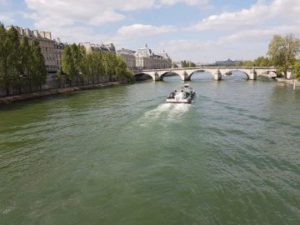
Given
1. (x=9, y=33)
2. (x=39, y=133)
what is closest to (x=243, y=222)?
(x=39, y=133)

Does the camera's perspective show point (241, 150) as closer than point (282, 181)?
No

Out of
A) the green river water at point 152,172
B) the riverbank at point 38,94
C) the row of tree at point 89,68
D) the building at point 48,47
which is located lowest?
the green river water at point 152,172

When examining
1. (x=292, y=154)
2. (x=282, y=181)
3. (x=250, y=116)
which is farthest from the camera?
(x=250, y=116)

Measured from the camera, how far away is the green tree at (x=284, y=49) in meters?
94.0

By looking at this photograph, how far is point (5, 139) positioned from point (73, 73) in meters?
52.4

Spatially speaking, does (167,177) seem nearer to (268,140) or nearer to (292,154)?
(292,154)

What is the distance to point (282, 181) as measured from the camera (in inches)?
673

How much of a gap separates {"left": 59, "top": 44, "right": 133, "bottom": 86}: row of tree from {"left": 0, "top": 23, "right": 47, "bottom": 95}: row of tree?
42.2 ft

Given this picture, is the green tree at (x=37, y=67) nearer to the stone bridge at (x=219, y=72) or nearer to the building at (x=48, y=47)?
the building at (x=48, y=47)

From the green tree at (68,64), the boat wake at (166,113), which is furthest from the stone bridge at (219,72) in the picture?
the boat wake at (166,113)

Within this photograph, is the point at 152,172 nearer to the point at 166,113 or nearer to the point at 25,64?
the point at 166,113

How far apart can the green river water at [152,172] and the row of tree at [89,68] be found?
4569 centimetres

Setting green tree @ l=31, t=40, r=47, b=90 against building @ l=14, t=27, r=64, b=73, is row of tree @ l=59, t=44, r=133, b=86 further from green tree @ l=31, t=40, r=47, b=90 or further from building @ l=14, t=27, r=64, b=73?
building @ l=14, t=27, r=64, b=73

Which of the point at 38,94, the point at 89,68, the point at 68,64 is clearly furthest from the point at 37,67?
the point at 89,68
